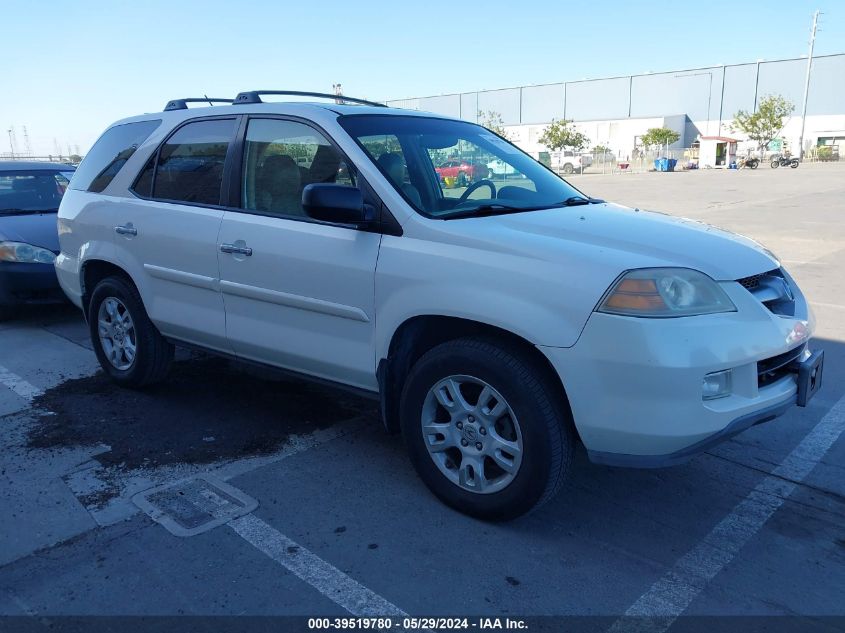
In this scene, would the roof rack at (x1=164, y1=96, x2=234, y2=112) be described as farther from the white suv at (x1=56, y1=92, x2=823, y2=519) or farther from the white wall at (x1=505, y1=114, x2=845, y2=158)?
the white wall at (x1=505, y1=114, x2=845, y2=158)

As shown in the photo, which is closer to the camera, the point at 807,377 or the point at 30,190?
the point at 807,377

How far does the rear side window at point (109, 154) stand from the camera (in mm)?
4801

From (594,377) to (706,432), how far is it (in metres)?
0.48

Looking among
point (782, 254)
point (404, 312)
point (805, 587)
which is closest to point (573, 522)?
point (805, 587)

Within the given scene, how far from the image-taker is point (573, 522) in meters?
3.22

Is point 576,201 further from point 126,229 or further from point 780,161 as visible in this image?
point 780,161

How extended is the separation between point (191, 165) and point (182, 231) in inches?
17.8

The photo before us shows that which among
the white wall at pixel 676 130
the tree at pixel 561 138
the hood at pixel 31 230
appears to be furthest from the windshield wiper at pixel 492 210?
the white wall at pixel 676 130

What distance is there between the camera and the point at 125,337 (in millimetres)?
4867

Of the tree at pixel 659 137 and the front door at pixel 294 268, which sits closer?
the front door at pixel 294 268

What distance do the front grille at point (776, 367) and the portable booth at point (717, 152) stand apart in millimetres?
60809

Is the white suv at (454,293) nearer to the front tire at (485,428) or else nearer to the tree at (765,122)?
the front tire at (485,428)

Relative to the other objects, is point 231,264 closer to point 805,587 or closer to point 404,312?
point 404,312

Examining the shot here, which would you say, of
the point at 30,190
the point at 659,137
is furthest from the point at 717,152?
the point at 30,190
